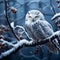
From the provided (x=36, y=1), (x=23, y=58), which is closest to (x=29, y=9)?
(x=36, y=1)

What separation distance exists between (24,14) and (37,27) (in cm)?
25

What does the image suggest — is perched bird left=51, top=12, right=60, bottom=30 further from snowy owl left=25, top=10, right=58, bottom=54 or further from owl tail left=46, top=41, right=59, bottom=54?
owl tail left=46, top=41, right=59, bottom=54

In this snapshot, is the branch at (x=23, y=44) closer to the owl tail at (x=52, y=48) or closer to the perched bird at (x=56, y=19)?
the owl tail at (x=52, y=48)

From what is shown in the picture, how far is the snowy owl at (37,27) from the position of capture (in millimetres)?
2529

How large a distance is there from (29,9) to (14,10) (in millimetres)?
171

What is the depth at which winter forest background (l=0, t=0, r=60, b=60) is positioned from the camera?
8.83ft

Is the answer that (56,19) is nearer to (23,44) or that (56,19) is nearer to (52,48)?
(52,48)

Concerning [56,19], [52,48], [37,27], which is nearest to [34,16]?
[37,27]

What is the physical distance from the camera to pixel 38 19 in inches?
101

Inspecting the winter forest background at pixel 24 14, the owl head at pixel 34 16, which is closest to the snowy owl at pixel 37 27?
the owl head at pixel 34 16

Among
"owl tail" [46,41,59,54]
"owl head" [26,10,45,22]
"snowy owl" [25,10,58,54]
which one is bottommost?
"owl tail" [46,41,59,54]

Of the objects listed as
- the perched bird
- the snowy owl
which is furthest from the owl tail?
the perched bird

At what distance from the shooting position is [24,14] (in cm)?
270

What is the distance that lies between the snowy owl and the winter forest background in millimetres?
101
